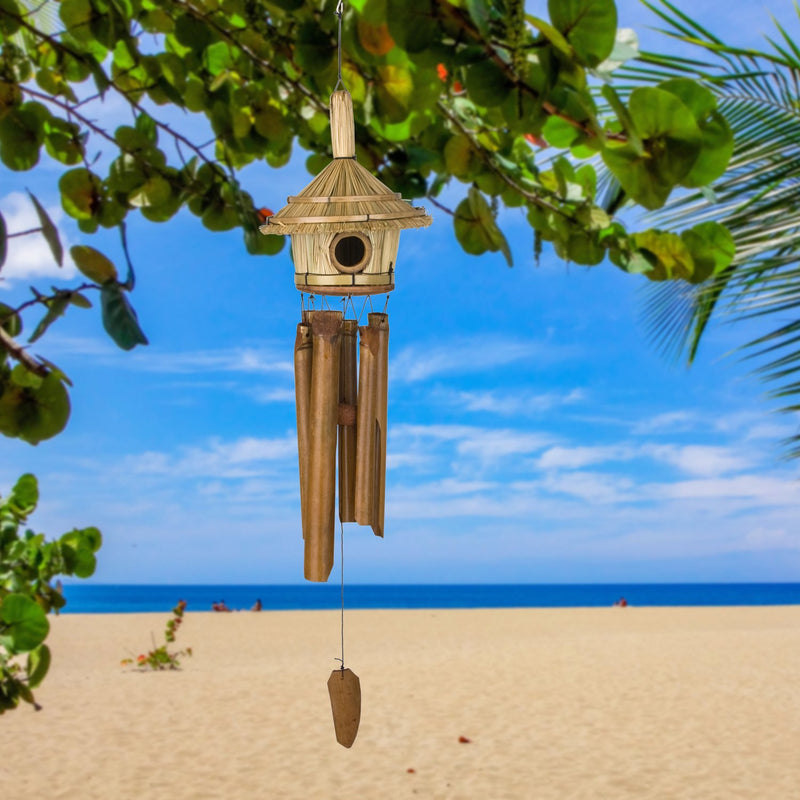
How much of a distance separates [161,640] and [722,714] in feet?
34.5

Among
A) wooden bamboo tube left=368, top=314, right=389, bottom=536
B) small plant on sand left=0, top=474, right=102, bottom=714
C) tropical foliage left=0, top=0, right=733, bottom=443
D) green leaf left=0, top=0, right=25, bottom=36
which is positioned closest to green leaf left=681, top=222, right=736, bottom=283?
tropical foliage left=0, top=0, right=733, bottom=443

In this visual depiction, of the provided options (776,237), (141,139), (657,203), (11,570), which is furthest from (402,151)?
(776,237)

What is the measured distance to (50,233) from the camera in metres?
1.52

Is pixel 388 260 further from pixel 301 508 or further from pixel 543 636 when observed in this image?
pixel 543 636

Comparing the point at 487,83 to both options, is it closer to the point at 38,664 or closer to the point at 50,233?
the point at 50,233

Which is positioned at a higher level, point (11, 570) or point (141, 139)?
point (141, 139)

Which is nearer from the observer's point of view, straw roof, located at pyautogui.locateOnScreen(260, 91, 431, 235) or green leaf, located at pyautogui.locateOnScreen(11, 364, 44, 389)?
straw roof, located at pyautogui.locateOnScreen(260, 91, 431, 235)

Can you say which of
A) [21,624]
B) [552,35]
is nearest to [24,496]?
[21,624]

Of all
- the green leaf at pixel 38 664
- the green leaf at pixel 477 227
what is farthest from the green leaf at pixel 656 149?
the green leaf at pixel 38 664

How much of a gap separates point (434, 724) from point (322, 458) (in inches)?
245

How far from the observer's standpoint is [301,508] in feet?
4.75

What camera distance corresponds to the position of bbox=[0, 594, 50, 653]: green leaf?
1938 mm

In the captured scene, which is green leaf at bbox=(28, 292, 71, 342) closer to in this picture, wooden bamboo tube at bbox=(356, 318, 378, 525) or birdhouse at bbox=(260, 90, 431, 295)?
birdhouse at bbox=(260, 90, 431, 295)

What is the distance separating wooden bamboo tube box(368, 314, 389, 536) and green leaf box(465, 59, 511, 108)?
40cm
